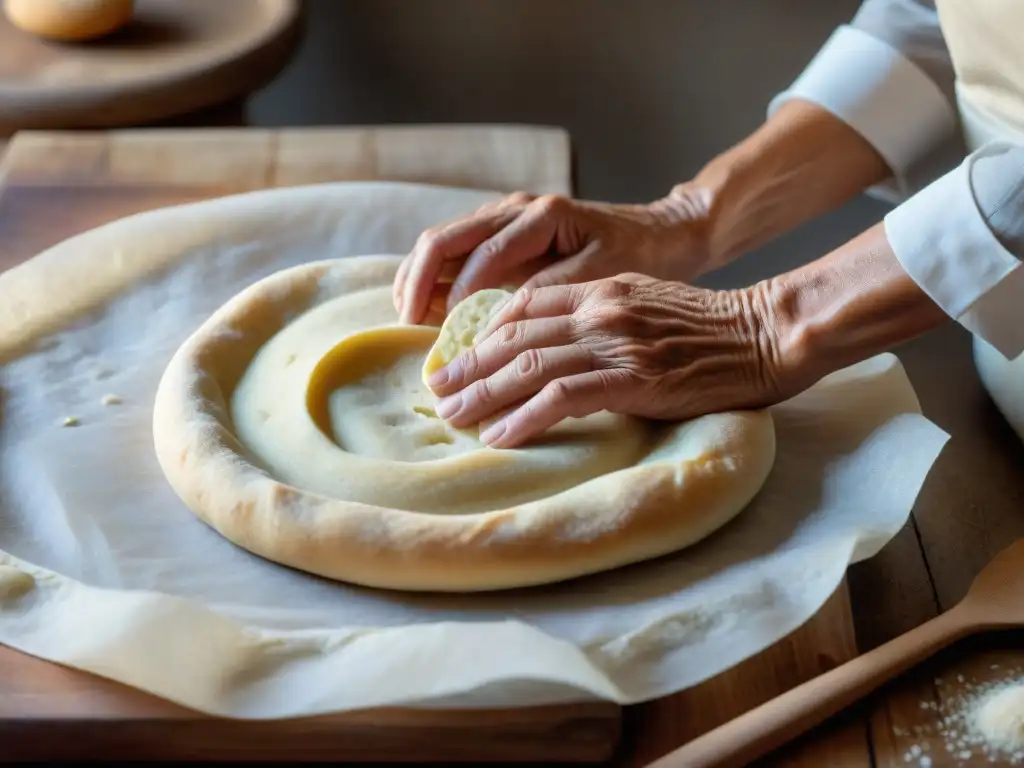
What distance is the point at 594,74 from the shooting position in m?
2.33

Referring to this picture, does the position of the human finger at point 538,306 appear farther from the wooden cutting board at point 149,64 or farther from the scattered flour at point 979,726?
the wooden cutting board at point 149,64

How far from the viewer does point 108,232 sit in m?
1.40

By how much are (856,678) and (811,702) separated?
46 mm

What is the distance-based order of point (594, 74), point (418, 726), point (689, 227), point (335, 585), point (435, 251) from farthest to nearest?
point (594, 74) < point (689, 227) < point (435, 251) < point (335, 585) < point (418, 726)

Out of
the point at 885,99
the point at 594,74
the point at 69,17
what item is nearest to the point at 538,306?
the point at 885,99

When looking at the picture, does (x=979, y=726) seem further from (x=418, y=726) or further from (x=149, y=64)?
(x=149, y=64)

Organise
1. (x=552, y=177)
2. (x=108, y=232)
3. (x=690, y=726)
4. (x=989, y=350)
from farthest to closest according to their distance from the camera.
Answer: (x=552, y=177) < (x=108, y=232) < (x=989, y=350) < (x=690, y=726)

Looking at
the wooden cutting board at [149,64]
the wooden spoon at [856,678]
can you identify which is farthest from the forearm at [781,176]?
the wooden cutting board at [149,64]

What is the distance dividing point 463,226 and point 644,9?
1.19 metres

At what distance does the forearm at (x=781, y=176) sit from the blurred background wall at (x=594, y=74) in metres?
0.84

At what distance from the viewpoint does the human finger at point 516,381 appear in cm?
103

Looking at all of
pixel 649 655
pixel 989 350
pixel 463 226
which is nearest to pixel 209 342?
pixel 463 226

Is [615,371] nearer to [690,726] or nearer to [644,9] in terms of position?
[690,726]

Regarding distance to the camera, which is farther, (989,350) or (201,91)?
(201,91)
